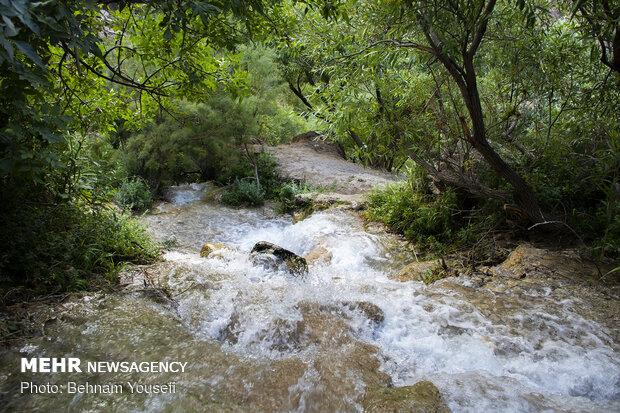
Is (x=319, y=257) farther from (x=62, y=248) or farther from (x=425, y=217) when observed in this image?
(x=62, y=248)

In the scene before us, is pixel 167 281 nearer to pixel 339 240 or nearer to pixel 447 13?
pixel 339 240

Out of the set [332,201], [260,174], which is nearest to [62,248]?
[332,201]

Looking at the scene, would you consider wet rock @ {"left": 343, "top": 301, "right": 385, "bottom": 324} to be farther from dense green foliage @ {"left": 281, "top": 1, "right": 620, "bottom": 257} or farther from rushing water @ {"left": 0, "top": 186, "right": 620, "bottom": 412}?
dense green foliage @ {"left": 281, "top": 1, "right": 620, "bottom": 257}

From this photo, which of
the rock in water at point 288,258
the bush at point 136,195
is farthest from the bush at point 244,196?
the rock in water at point 288,258

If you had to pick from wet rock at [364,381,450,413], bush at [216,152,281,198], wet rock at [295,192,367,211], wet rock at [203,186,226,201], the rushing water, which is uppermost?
bush at [216,152,281,198]

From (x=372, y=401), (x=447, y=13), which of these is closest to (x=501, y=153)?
(x=447, y=13)

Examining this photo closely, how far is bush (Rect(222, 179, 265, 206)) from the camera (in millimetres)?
9508

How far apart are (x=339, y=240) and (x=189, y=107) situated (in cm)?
533

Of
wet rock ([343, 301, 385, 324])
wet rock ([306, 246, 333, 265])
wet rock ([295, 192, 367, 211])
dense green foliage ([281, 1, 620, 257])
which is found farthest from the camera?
wet rock ([295, 192, 367, 211])

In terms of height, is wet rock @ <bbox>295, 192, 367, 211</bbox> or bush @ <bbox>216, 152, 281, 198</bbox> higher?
bush @ <bbox>216, 152, 281, 198</bbox>

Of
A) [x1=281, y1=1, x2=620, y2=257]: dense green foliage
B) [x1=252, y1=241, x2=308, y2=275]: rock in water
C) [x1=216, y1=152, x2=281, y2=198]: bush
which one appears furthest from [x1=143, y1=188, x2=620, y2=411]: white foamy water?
[x1=216, y1=152, x2=281, y2=198]: bush

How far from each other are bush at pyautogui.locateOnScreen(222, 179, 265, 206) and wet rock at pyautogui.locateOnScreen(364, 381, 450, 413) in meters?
7.63

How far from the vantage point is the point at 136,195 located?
8.32 m

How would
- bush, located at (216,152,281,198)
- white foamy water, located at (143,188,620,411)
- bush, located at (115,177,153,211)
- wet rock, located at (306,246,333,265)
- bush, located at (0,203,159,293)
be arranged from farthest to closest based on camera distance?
bush, located at (216,152,281,198) < bush, located at (115,177,153,211) < wet rock, located at (306,246,333,265) < bush, located at (0,203,159,293) < white foamy water, located at (143,188,620,411)
